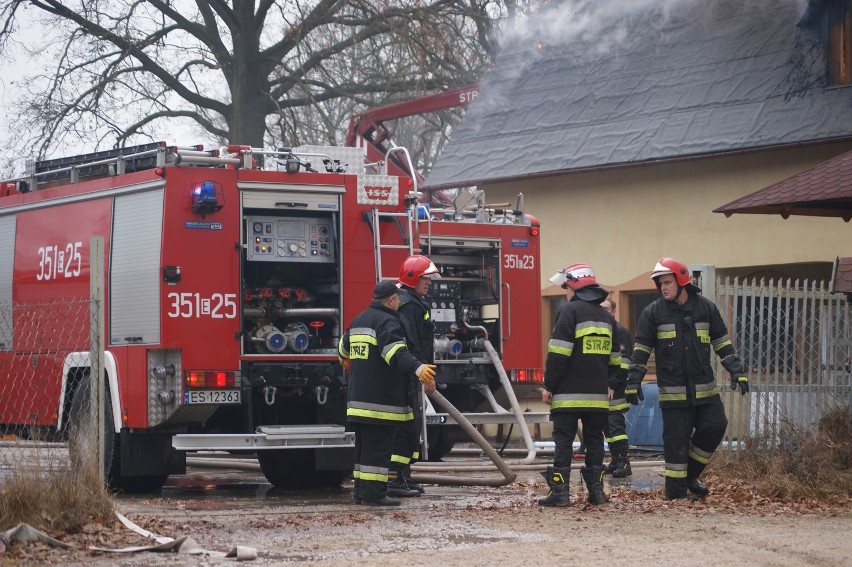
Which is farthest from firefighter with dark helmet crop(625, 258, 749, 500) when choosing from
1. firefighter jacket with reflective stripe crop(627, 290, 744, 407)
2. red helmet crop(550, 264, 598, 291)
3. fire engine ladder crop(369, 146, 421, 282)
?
fire engine ladder crop(369, 146, 421, 282)

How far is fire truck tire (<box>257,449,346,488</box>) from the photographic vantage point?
12.2 meters

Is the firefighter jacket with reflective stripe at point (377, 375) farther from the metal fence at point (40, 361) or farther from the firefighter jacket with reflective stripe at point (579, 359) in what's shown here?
the metal fence at point (40, 361)

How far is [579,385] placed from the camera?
32.5 feet

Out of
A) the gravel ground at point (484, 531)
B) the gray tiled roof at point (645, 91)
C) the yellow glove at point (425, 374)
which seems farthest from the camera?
the gray tiled roof at point (645, 91)

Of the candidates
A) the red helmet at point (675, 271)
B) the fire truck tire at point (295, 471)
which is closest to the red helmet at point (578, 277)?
the red helmet at point (675, 271)

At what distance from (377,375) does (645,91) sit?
1242cm

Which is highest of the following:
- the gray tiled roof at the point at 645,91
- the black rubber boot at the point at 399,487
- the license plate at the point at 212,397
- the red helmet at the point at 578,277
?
the gray tiled roof at the point at 645,91

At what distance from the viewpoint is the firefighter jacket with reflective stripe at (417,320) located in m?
10.7

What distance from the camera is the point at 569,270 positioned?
33.7ft

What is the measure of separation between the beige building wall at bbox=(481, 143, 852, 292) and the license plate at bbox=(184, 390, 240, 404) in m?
9.80

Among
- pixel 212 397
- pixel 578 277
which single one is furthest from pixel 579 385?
pixel 212 397

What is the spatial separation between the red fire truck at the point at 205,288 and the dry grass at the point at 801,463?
3.15m

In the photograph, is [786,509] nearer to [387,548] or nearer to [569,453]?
[569,453]

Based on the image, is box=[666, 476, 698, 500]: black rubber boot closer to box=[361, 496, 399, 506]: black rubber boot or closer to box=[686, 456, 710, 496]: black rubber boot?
box=[686, 456, 710, 496]: black rubber boot
